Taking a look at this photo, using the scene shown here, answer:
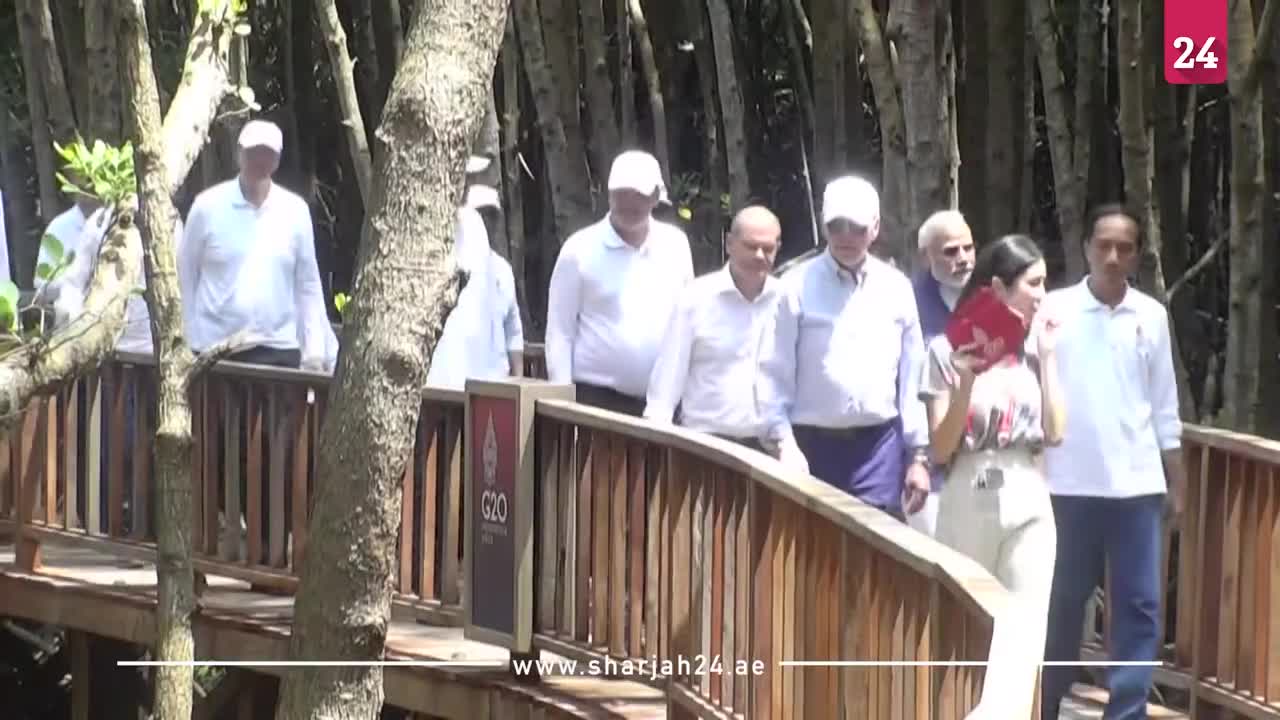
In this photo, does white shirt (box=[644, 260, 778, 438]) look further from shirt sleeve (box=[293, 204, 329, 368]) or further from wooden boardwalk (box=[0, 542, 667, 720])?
shirt sleeve (box=[293, 204, 329, 368])

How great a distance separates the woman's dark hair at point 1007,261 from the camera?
280 inches

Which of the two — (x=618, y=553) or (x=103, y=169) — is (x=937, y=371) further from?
(x=103, y=169)

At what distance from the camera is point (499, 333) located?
10.2 meters

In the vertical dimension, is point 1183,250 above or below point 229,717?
above

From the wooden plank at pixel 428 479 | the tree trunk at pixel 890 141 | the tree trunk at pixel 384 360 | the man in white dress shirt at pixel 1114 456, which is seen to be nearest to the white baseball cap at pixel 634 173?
the wooden plank at pixel 428 479

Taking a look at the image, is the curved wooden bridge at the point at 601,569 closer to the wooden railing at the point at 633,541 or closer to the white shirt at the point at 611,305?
the wooden railing at the point at 633,541

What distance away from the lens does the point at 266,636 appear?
996 cm

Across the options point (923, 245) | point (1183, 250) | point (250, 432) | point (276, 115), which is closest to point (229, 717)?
point (250, 432)

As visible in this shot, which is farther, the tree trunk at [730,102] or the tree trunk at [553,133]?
the tree trunk at [730,102]

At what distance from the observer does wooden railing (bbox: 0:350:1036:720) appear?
543 cm

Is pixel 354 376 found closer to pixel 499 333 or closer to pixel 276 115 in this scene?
pixel 499 333

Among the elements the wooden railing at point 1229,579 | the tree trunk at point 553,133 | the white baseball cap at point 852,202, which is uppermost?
the tree trunk at point 553,133

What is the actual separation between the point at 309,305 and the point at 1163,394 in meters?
4.14

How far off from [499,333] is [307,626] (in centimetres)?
514
